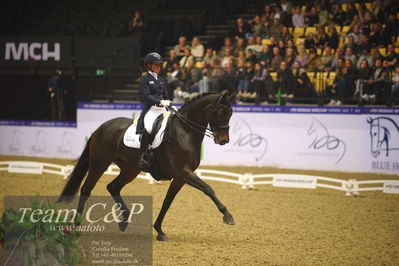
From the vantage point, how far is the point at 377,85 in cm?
1627

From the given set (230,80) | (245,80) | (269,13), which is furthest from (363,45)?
(269,13)

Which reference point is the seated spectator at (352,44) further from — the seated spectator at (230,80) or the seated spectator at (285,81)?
the seated spectator at (230,80)

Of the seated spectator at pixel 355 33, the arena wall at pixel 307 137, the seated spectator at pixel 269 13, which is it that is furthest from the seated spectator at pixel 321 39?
the arena wall at pixel 307 137

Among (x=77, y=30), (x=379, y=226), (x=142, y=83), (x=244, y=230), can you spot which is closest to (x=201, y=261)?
(x=244, y=230)

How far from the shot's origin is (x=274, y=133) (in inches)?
697

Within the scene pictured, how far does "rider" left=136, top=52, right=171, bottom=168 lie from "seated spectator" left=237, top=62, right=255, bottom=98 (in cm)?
886

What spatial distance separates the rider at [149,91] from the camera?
30.2 feet

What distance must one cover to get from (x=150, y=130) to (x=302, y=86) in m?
8.88

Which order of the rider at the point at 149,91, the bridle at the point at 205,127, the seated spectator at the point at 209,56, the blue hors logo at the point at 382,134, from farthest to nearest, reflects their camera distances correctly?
the seated spectator at the point at 209,56
the blue hors logo at the point at 382,134
the rider at the point at 149,91
the bridle at the point at 205,127

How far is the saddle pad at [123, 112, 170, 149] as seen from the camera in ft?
30.6

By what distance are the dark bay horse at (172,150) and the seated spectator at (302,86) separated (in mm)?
8302

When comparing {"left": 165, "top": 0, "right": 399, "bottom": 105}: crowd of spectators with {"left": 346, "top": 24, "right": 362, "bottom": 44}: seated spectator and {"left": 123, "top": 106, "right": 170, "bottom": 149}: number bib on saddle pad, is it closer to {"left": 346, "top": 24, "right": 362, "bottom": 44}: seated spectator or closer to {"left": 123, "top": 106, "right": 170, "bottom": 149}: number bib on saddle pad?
{"left": 346, "top": 24, "right": 362, "bottom": 44}: seated spectator

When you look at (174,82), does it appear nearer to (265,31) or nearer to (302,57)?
(265,31)

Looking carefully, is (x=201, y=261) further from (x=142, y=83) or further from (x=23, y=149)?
(x=23, y=149)
